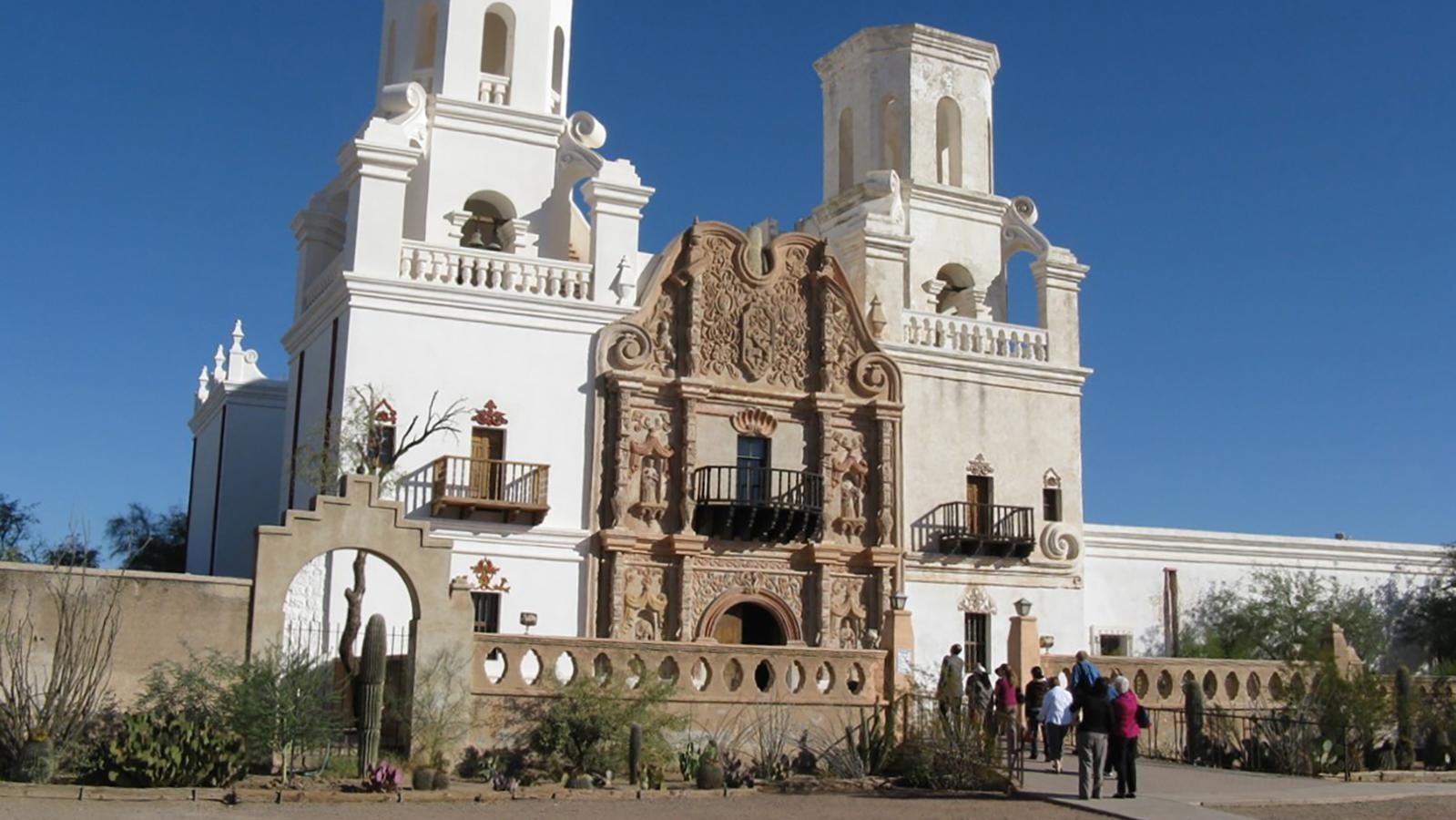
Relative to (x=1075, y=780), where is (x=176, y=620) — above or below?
above

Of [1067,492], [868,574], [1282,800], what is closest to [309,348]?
[868,574]

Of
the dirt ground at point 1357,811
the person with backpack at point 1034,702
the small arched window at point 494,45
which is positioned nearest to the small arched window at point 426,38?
the small arched window at point 494,45

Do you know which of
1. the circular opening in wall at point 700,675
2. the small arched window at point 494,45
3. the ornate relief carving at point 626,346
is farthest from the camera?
the small arched window at point 494,45

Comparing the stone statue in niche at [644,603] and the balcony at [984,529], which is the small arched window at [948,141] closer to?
the balcony at [984,529]

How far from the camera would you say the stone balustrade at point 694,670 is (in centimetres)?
2073

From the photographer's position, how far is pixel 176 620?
755 inches

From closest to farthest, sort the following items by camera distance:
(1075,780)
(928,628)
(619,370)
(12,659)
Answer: (12,659) → (1075,780) → (619,370) → (928,628)

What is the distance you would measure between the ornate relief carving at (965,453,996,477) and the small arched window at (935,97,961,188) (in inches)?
271

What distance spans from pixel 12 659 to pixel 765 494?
47.9ft

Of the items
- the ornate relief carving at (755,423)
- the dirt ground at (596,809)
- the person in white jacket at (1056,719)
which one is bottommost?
the dirt ground at (596,809)

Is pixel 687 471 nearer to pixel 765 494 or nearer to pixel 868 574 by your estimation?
pixel 765 494

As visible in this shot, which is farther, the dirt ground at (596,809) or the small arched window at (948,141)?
the small arched window at (948,141)

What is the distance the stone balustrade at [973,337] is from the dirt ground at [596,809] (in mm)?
14387

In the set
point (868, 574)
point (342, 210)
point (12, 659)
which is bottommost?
point (12, 659)
